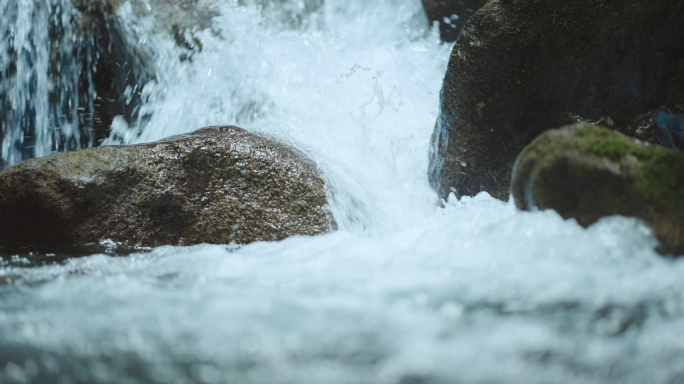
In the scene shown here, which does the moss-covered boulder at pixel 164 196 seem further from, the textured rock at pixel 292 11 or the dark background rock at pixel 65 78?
the textured rock at pixel 292 11

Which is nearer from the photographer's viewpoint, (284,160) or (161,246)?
(161,246)

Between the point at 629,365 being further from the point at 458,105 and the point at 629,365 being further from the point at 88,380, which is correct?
the point at 458,105

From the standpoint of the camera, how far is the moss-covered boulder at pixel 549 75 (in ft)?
12.7

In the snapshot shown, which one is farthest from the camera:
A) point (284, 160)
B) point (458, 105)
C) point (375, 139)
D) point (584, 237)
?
point (375, 139)

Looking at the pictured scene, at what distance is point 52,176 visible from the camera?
11.4 ft

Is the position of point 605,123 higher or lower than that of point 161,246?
higher

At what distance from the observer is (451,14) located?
28.0ft

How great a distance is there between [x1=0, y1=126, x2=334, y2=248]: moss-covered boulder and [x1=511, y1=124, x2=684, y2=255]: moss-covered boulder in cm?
159

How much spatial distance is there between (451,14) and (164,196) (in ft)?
22.0

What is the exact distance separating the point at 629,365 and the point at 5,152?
7731 millimetres

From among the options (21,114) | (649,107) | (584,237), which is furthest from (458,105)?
(21,114)

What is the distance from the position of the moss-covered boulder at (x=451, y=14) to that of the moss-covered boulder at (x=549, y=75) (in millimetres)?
4443

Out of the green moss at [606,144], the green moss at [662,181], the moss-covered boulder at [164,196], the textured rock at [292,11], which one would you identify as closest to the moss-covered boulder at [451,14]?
the textured rock at [292,11]

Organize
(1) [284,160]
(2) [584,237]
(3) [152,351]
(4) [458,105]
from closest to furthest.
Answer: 1. (3) [152,351]
2. (2) [584,237]
3. (1) [284,160]
4. (4) [458,105]
